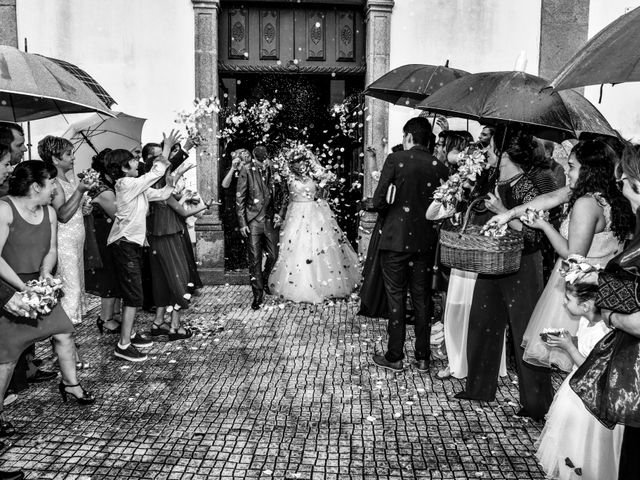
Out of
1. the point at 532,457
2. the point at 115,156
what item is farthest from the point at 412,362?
the point at 115,156

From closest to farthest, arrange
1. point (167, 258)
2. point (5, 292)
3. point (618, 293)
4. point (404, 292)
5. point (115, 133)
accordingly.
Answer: point (618, 293)
point (5, 292)
point (404, 292)
point (167, 258)
point (115, 133)

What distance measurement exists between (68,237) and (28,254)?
1.57 meters

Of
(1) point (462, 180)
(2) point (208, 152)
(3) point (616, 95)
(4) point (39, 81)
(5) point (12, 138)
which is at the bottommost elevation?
(1) point (462, 180)

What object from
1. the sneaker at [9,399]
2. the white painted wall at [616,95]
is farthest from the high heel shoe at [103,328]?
the white painted wall at [616,95]

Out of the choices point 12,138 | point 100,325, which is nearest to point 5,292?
point 12,138

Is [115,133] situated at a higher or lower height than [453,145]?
higher

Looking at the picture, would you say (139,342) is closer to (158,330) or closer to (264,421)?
(158,330)

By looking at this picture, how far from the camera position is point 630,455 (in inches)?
115

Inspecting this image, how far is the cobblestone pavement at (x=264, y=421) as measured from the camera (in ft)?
13.9

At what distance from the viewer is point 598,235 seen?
14.5 ft

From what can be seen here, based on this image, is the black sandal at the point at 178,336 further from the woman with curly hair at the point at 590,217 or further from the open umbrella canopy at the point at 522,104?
the woman with curly hair at the point at 590,217

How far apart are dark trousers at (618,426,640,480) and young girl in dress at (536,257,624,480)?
1.95 ft

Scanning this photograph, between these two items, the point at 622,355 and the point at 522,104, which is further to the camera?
the point at 522,104

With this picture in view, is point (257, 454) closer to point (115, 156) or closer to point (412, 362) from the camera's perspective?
point (412, 362)
